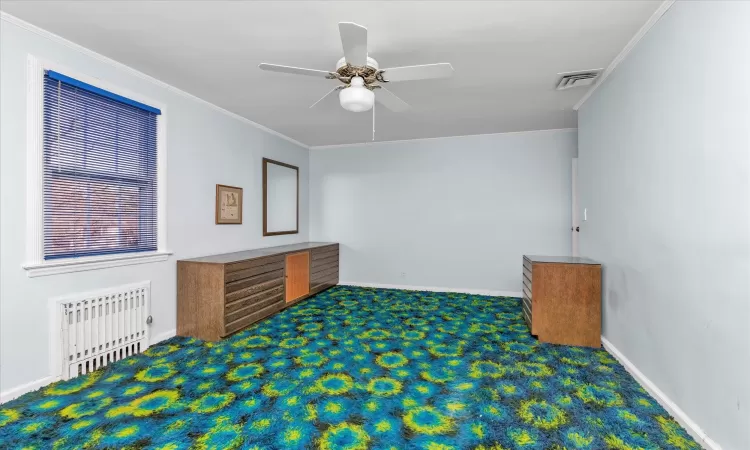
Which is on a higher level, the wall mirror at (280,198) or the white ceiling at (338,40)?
the white ceiling at (338,40)

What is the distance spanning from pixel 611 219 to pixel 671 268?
1.00m

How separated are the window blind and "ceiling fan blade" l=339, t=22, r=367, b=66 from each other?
2.16 meters

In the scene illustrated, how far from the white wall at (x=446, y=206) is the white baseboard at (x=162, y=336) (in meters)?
3.05

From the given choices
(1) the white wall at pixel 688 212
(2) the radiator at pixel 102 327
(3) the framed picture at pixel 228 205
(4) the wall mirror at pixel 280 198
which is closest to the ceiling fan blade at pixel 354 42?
(1) the white wall at pixel 688 212

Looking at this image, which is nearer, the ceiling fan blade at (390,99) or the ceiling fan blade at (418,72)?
the ceiling fan blade at (418,72)

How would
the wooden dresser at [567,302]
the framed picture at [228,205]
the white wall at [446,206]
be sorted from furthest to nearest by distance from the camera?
the white wall at [446,206]
the framed picture at [228,205]
the wooden dresser at [567,302]

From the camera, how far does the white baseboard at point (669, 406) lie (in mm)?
1769

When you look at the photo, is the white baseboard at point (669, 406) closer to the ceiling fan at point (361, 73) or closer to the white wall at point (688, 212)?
the white wall at point (688, 212)

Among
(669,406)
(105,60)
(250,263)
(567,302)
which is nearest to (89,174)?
(105,60)

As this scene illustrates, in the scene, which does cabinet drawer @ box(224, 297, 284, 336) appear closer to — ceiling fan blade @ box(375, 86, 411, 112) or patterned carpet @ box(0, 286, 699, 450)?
patterned carpet @ box(0, 286, 699, 450)

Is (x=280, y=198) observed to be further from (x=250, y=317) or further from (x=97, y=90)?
(x=97, y=90)

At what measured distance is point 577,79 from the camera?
3.14 m

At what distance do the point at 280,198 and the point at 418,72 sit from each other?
3.52 m

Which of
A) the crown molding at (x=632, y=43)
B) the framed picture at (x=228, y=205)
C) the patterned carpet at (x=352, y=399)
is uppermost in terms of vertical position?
the crown molding at (x=632, y=43)
